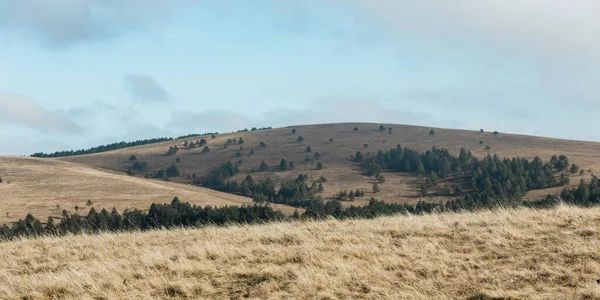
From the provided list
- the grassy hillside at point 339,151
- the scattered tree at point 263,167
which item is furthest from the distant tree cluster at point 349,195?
the scattered tree at point 263,167

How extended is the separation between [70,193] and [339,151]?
267ft

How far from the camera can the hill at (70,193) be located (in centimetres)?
7922

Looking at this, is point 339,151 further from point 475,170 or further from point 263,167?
point 475,170

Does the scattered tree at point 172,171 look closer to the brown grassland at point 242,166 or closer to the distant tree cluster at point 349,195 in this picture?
the brown grassland at point 242,166

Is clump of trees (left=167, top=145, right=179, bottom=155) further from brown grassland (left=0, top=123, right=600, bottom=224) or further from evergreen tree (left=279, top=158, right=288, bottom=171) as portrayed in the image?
evergreen tree (left=279, top=158, right=288, bottom=171)

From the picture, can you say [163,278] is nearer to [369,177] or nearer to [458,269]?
[458,269]

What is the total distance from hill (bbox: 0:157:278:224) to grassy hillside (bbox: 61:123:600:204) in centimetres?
2946

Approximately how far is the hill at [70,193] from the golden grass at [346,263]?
197ft

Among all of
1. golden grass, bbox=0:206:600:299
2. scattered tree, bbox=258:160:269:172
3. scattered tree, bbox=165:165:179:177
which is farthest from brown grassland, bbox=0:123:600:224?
golden grass, bbox=0:206:600:299

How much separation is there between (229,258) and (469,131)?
17477 cm

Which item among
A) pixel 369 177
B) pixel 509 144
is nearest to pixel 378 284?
pixel 369 177

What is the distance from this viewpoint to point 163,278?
13.1 meters

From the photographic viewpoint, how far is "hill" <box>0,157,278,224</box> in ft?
260

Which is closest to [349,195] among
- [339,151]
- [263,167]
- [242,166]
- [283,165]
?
[283,165]
